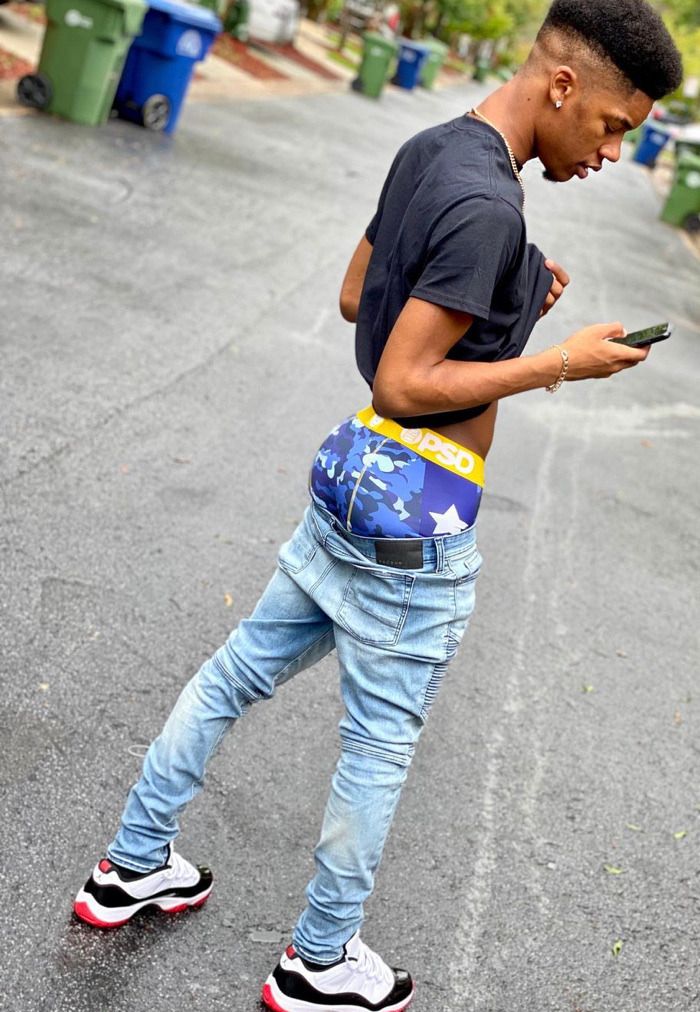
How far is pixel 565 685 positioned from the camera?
4965 mm

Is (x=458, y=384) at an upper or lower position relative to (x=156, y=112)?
upper

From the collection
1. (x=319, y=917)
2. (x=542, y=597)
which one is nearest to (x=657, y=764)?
(x=542, y=597)

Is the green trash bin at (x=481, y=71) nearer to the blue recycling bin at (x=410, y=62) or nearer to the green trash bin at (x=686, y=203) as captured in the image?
the blue recycling bin at (x=410, y=62)

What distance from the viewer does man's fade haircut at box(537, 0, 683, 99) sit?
2.36 m

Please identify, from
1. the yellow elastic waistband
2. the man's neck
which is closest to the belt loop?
the yellow elastic waistband

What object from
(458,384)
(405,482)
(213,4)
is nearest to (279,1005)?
(405,482)

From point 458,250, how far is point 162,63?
12478mm

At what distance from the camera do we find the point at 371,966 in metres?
2.84

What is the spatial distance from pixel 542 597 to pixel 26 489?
7.48 ft

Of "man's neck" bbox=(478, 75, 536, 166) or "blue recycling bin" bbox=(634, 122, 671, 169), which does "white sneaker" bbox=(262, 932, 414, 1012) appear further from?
"blue recycling bin" bbox=(634, 122, 671, 169)

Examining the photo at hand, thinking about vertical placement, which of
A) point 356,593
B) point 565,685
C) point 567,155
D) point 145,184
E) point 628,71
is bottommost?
point 145,184

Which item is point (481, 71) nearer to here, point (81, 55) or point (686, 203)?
point (686, 203)

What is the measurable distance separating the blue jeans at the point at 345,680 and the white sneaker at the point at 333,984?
4 centimetres

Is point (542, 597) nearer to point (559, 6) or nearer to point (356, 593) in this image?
point (356, 593)
